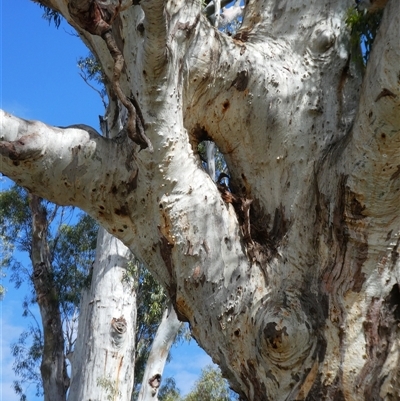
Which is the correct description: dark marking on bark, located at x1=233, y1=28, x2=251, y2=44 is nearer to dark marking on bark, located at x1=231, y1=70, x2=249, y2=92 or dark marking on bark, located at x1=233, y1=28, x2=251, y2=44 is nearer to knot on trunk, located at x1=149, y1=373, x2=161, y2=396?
dark marking on bark, located at x1=231, y1=70, x2=249, y2=92

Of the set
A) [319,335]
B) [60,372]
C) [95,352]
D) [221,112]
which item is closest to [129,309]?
[95,352]

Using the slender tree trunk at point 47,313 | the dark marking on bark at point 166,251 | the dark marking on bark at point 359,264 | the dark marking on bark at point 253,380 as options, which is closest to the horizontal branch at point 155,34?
the dark marking on bark at point 166,251

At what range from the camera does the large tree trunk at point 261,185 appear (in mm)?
2486

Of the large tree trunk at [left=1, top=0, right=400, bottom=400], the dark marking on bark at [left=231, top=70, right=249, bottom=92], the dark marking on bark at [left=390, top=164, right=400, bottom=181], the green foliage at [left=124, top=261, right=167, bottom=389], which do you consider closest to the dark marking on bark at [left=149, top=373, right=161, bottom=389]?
the green foliage at [left=124, top=261, right=167, bottom=389]

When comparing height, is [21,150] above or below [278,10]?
below

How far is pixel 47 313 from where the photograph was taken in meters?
10.4

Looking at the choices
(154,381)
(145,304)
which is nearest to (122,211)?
(154,381)

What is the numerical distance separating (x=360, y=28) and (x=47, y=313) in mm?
8194

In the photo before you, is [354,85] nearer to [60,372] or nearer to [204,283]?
[204,283]

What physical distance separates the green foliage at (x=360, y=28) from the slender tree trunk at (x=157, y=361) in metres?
5.13

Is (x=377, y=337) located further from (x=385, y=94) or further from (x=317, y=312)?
(x=385, y=94)

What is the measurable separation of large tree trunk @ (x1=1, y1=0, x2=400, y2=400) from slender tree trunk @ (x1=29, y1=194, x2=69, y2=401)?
24.1 ft

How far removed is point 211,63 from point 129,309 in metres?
4.52

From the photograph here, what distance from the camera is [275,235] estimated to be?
283cm
